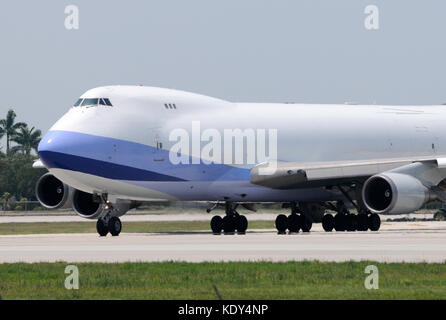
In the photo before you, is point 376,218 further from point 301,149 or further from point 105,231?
point 105,231

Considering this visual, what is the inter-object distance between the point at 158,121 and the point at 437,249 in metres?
15.1

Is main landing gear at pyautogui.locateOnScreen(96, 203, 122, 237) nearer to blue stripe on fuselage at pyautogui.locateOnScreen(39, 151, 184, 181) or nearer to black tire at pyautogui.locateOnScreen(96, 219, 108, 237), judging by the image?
black tire at pyautogui.locateOnScreen(96, 219, 108, 237)

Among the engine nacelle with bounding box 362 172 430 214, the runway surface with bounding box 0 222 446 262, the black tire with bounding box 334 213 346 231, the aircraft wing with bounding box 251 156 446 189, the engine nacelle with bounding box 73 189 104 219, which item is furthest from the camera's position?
the black tire with bounding box 334 213 346 231

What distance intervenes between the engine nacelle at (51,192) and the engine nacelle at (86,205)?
0.61 m

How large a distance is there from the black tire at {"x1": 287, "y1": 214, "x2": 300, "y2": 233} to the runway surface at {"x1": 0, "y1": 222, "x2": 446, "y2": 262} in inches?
312

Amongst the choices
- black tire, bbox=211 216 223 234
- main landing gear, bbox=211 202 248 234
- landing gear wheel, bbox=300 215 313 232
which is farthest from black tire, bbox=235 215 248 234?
landing gear wheel, bbox=300 215 313 232

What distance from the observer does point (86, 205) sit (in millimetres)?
46000

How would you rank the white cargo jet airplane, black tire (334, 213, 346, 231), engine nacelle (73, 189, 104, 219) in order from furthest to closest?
black tire (334, 213, 346, 231)
engine nacelle (73, 189, 104, 219)
the white cargo jet airplane

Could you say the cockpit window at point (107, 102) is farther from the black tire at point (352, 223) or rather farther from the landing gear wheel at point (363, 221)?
the landing gear wheel at point (363, 221)

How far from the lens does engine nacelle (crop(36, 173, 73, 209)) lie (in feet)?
153

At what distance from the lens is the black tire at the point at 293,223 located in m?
46.6

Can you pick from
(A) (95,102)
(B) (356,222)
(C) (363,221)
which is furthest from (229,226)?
(A) (95,102)

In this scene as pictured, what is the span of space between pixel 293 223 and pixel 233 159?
4.68 metres

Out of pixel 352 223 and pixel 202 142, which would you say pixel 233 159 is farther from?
pixel 352 223
